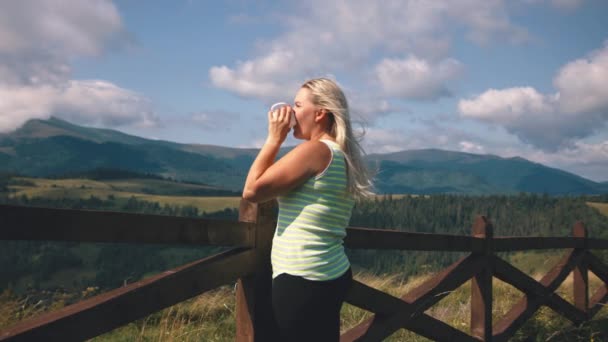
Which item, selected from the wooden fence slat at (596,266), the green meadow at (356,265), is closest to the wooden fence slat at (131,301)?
the green meadow at (356,265)

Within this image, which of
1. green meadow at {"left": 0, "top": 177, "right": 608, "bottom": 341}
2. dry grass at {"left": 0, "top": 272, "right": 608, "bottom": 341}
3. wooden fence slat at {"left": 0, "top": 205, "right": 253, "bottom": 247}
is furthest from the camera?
green meadow at {"left": 0, "top": 177, "right": 608, "bottom": 341}

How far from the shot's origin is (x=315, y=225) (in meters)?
2.59

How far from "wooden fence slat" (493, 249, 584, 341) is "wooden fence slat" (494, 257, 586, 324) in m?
0.04

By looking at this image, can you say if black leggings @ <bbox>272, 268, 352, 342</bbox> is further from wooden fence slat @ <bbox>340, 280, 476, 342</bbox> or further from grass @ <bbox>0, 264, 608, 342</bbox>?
grass @ <bbox>0, 264, 608, 342</bbox>

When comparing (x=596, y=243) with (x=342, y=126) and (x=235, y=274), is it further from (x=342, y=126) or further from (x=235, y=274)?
(x=235, y=274)

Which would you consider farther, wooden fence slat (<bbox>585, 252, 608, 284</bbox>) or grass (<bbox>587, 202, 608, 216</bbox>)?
grass (<bbox>587, 202, 608, 216</bbox>)

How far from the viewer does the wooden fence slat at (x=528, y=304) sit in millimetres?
5723

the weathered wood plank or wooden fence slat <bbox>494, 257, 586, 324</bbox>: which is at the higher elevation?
wooden fence slat <bbox>494, 257, 586, 324</bbox>

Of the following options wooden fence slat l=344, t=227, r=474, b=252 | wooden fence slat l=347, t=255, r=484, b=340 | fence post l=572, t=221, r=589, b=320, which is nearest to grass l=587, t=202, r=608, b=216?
fence post l=572, t=221, r=589, b=320

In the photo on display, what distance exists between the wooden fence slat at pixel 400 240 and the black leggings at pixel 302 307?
90cm

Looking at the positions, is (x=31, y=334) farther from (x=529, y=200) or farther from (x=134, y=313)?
(x=529, y=200)

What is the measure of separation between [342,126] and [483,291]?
3.29m

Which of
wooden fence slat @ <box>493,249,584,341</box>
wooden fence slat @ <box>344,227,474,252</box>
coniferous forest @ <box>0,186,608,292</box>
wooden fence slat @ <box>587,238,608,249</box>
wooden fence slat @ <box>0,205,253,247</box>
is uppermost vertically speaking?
wooden fence slat @ <box>0,205,253,247</box>

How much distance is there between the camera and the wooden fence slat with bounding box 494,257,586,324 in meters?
5.63
